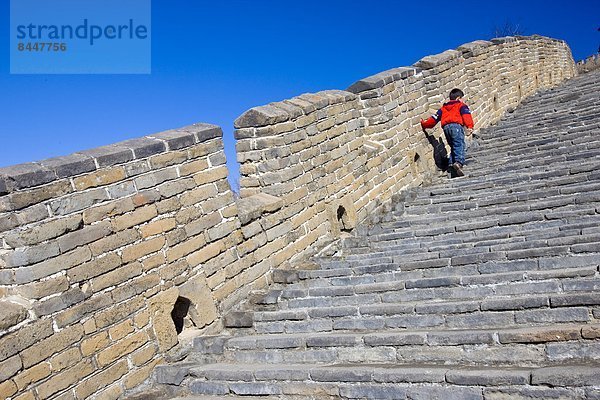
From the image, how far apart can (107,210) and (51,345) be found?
998 mm

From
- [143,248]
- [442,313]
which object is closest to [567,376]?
[442,313]

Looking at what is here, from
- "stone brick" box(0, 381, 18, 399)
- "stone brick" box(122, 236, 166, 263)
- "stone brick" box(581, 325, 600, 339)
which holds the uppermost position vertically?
"stone brick" box(122, 236, 166, 263)

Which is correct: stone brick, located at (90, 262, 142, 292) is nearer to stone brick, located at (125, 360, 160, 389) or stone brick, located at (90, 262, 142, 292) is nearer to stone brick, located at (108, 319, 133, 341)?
stone brick, located at (108, 319, 133, 341)

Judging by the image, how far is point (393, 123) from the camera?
27.5 ft

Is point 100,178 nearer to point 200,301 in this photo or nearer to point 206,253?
point 206,253

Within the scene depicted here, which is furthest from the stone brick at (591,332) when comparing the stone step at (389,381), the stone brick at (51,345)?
the stone brick at (51,345)

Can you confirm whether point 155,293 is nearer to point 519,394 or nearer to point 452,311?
point 452,311

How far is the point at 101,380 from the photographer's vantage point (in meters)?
4.29

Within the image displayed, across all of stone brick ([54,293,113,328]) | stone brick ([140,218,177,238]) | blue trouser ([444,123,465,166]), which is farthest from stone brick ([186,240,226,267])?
blue trouser ([444,123,465,166])

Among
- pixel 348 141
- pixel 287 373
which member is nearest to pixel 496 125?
pixel 348 141

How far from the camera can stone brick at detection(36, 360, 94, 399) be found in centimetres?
393

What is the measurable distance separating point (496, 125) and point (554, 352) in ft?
29.4

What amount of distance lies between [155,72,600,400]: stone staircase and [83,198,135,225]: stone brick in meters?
1.18

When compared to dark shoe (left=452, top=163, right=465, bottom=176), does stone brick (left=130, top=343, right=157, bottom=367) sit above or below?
below
